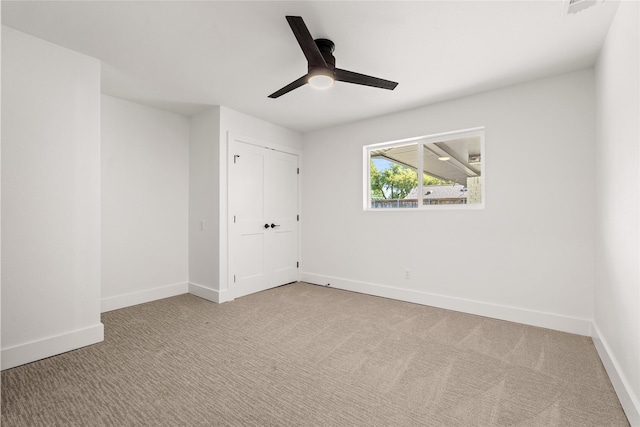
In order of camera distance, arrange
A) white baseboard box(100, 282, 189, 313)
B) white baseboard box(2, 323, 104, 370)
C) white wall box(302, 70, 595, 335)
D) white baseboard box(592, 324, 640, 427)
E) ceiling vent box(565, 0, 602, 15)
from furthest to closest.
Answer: white baseboard box(100, 282, 189, 313) < white wall box(302, 70, 595, 335) < white baseboard box(2, 323, 104, 370) < ceiling vent box(565, 0, 602, 15) < white baseboard box(592, 324, 640, 427)

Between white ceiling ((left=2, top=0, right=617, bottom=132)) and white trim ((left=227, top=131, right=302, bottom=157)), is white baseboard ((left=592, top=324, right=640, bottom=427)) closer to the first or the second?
white ceiling ((left=2, top=0, right=617, bottom=132))

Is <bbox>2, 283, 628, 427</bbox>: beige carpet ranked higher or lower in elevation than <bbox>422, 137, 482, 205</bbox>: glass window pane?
lower

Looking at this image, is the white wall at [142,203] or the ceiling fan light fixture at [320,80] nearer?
the ceiling fan light fixture at [320,80]

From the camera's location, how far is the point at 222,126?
12.3 ft

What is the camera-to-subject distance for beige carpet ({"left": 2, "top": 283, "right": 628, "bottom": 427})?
1650 millimetres

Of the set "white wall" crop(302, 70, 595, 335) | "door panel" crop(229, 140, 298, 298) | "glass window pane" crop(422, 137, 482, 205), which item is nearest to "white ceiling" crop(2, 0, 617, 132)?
"white wall" crop(302, 70, 595, 335)

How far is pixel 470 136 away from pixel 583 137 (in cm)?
102

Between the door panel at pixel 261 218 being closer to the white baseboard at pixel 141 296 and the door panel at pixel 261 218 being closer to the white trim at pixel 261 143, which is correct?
the white trim at pixel 261 143

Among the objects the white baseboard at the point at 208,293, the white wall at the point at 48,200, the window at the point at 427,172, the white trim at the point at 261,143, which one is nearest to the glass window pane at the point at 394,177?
the window at the point at 427,172

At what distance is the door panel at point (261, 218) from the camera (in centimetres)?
392

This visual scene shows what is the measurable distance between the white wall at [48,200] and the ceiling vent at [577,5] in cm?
374

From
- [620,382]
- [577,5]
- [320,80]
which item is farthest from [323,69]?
[620,382]

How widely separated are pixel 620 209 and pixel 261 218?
A: 148 inches

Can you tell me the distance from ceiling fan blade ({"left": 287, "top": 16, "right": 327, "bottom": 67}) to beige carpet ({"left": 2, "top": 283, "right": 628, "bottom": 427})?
2281 millimetres
